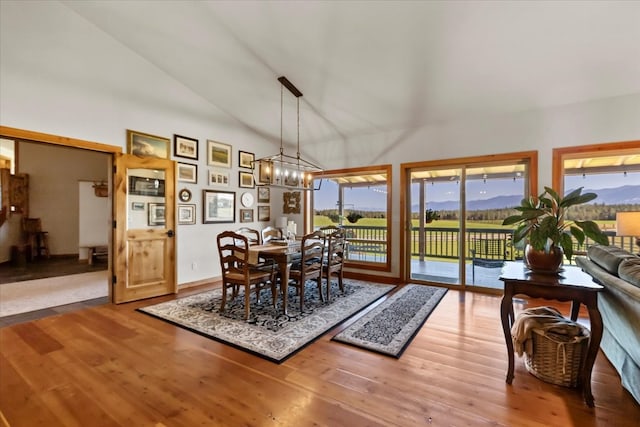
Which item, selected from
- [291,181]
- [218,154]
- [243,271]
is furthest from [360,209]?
[243,271]

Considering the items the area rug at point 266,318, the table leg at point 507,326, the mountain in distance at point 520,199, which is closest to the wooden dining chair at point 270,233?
the area rug at point 266,318

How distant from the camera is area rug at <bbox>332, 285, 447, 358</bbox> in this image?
264cm

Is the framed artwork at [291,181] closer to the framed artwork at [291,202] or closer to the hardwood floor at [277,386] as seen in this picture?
the framed artwork at [291,202]

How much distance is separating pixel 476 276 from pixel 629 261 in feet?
9.42

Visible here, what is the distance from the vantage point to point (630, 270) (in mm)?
1905

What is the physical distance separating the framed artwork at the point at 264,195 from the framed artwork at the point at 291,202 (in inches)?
13.7

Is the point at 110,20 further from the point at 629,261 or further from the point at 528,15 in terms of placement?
the point at 629,261

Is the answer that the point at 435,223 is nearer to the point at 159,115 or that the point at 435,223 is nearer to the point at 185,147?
the point at 185,147

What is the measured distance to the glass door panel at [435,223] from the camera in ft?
15.7

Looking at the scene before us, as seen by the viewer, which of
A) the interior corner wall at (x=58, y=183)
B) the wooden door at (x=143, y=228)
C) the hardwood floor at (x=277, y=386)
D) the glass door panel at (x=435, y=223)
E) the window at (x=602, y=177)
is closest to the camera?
the hardwood floor at (x=277, y=386)

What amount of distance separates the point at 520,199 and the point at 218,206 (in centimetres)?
498

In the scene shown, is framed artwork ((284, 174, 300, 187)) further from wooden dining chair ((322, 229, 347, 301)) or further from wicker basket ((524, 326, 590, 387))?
wicker basket ((524, 326, 590, 387))

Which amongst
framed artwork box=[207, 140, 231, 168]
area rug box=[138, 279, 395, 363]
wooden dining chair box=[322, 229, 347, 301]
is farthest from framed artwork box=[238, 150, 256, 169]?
wooden dining chair box=[322, 229, 347, 301]

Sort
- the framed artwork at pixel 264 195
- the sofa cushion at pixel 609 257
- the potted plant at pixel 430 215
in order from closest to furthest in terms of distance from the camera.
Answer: the sofa cushion at pixel 609 257, the potted plant at pixel 430 215, the framed artwork at pixel 264 195
